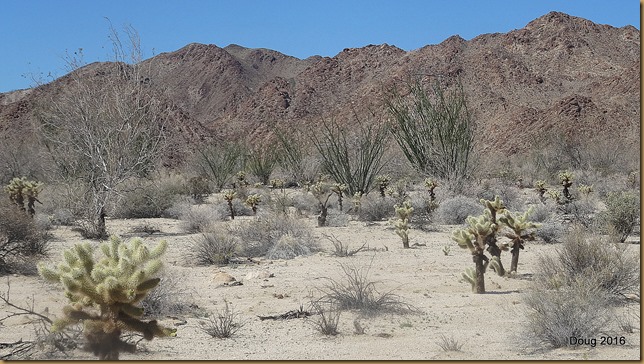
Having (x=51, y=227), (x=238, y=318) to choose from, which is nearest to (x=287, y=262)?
(x=238, y=318)

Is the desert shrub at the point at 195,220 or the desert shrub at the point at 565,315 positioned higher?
the desert shrub at the point at 195,220

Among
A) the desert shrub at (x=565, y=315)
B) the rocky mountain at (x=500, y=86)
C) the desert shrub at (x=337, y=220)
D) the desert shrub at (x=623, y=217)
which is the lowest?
the desert shrub at (x=565, y=315)

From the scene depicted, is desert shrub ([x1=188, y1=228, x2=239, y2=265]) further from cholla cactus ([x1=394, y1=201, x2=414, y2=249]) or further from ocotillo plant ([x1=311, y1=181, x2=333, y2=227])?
ocotillo plant ([x1=311, y1=181, x2=333, y2=227])

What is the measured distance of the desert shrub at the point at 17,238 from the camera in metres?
10.8

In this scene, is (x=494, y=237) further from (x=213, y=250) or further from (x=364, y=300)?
(x=213, y=250)

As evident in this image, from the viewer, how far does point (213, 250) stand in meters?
11.8

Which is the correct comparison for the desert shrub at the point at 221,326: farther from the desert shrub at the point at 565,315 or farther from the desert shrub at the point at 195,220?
the desert shrub at the point at 195,220

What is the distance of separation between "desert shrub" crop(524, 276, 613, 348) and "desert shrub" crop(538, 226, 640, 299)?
2.19ft

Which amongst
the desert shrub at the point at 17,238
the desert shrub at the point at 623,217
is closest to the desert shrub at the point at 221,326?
the desert shrub at the point at 17,238

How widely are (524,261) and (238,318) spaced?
17.4ft

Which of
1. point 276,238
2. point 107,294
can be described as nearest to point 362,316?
point 107,294

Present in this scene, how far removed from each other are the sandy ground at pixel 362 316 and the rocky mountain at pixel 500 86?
36.5 m

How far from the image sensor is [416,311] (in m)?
7.91

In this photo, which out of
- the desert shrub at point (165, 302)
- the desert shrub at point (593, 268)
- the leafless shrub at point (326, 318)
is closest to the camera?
the leafless shrub at point (326, 318)
